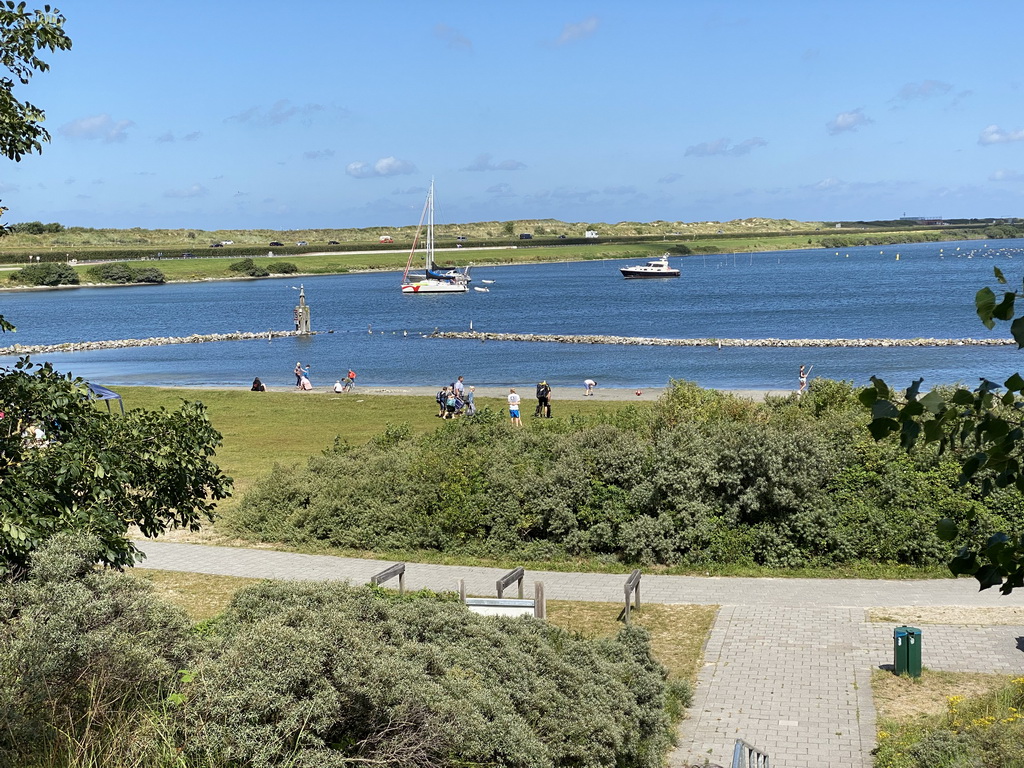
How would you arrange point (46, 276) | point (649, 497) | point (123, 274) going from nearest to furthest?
point (649, 497) < point (46, 276) < point (123, 274)

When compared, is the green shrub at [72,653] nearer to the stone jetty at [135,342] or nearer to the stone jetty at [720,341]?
the stone jetty at [720,341]

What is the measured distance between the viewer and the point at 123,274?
155 metres

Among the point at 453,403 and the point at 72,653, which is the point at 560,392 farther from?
the point at 72,653

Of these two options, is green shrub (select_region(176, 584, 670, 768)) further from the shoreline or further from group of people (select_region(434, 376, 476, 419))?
the shoreline

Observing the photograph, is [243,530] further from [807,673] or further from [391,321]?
[391,321]

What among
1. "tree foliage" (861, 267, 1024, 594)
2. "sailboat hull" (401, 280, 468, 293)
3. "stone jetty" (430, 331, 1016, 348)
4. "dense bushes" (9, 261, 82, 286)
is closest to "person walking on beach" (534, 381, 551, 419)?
"tree foliage" (861, 267, 1024, 594)

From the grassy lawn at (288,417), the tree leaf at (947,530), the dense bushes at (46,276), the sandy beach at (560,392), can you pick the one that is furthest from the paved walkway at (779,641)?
the dense bushes at (46,276)

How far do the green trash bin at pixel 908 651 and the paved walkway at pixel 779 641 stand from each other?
0.36 meters

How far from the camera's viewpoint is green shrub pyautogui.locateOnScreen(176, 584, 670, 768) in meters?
6.30

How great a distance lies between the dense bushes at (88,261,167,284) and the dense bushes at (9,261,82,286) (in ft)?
13.3

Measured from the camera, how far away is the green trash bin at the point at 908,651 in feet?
37.0

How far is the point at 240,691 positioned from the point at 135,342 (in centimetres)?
6953

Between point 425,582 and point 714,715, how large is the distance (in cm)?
594

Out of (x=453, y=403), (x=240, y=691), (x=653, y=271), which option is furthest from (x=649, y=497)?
(x=653, y=271)
